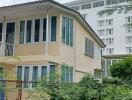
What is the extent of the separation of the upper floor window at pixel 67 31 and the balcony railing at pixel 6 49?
2928 millimetres

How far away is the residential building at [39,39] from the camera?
1823 cm

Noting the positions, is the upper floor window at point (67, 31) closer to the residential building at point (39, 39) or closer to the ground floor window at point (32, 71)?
the residential building at point (39, 39)

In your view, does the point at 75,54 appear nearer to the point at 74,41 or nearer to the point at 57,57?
the point at 74,41

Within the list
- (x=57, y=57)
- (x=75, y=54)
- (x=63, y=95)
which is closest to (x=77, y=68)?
(x=75, y=54)

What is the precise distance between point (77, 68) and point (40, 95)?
1508 centimetres

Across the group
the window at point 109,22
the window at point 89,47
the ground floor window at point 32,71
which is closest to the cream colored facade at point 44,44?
the ground floor window at point 32,71

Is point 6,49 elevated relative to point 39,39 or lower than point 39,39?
lower

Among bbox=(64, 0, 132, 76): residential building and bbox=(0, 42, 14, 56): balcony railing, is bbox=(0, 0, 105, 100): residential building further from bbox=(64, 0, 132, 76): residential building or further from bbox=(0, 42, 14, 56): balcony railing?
bbox=(64, 0, 132, 76): residential building

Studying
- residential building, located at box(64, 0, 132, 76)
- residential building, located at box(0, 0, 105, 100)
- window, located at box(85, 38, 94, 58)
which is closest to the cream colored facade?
residential building, located at box(0, 0, 105, 100)

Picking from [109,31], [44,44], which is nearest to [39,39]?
[44,44]

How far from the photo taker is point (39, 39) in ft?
62.5

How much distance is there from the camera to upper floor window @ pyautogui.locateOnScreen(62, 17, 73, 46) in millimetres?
19375

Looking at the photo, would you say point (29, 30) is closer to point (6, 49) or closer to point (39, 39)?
point (39, 39)

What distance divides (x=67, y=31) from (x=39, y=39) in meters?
1.85
